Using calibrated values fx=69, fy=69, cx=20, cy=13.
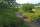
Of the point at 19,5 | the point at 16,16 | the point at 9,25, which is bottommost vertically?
the point at 9,25

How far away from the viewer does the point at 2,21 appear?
94 centimetres

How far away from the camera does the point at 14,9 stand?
3.08 feet

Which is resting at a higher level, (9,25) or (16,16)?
(16,16)

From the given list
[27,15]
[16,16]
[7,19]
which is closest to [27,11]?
[27,15]

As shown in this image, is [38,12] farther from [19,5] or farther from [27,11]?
[19,5]

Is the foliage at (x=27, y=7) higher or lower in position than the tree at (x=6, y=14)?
higher

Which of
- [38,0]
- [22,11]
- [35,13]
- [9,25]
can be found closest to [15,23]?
[9,25]

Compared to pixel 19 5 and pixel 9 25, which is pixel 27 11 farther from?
pixel 9 25

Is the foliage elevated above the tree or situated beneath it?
elevated above

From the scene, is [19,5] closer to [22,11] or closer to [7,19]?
[22,11]

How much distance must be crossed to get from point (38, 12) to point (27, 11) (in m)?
0.15

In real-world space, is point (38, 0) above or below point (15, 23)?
above

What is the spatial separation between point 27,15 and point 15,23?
197 millimetres

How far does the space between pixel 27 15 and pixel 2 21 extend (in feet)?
1.13
